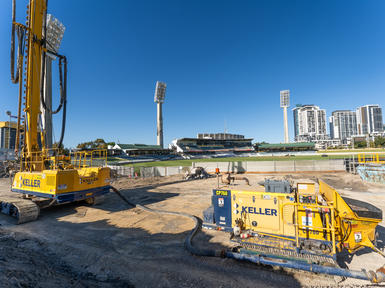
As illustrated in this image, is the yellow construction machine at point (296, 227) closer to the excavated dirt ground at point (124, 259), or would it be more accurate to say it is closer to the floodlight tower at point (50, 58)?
the excavated dirt ground at point (124, 259)

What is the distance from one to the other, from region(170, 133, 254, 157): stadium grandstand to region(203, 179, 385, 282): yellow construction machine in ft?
259

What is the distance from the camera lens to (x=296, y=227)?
508 cm

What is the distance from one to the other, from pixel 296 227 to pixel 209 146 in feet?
307

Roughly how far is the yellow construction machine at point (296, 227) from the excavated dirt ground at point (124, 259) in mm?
400

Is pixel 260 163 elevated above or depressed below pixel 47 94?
below

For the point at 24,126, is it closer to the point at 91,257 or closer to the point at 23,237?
the point at 23,237

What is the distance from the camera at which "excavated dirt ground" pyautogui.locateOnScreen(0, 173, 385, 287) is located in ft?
14.9

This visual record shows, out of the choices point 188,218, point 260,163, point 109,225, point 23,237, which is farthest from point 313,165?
point 23,237

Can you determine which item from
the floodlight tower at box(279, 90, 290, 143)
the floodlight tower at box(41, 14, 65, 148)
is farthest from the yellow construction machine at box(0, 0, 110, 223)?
the floodlight tower at box(279, 90, 290, 143)

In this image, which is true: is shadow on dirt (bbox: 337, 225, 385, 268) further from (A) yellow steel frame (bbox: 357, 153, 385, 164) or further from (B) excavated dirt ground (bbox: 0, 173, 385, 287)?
(A) yellow steel frame (bbox: 357, 153, 385, 164)

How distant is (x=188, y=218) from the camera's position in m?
9.16

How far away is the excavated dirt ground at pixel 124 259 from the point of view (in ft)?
14.9

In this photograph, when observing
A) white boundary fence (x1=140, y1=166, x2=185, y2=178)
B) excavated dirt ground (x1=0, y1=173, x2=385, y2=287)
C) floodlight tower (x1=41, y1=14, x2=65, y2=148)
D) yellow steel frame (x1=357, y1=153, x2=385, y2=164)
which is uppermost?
floodlight tower (x1=41, y1=14, x2=65, y2=148)

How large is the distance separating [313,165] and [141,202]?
76.5ft
